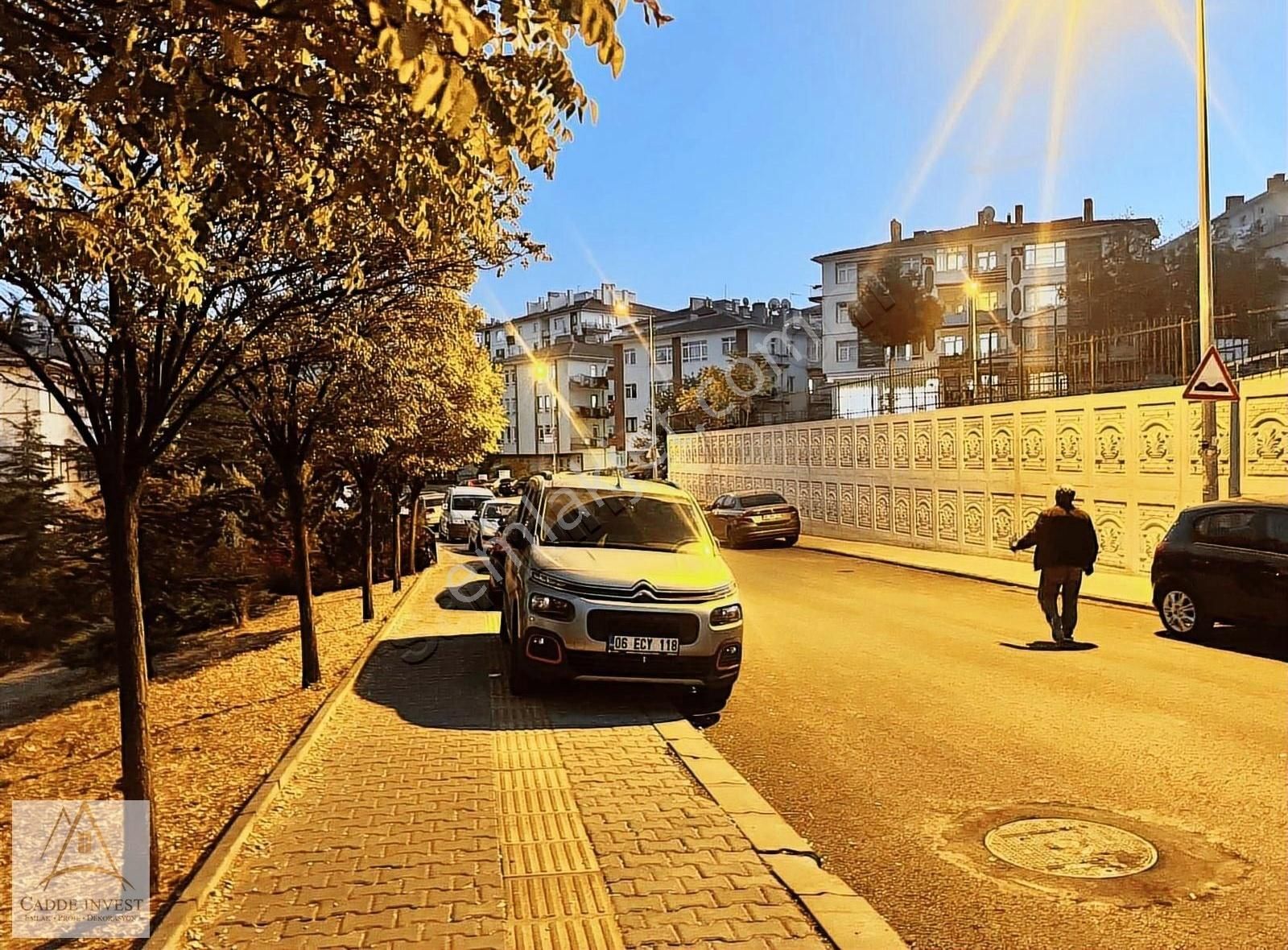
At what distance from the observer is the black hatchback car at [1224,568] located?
989cm

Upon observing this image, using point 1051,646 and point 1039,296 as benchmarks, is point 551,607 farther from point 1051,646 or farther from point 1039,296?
point 1039,296

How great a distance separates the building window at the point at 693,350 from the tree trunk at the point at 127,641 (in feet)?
229

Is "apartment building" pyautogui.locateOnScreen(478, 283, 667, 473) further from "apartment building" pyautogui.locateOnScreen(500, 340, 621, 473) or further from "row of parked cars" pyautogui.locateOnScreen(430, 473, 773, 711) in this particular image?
"row of parked cars" pyautogui.locateOnScreen(430, 473, 773, 711)

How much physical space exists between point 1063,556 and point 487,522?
17.2m

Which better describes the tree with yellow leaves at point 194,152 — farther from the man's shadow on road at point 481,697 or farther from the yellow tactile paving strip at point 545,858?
the man's shadow on road at point 481,697

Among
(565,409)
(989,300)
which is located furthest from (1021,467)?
(565,409)

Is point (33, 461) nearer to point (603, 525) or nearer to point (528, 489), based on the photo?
point (528, 489)

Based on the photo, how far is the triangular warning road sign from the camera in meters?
13.2

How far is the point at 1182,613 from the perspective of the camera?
1101cm

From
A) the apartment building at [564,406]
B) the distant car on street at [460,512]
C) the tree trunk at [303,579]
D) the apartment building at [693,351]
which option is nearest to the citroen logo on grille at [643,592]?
the tree trunk at [303,579]

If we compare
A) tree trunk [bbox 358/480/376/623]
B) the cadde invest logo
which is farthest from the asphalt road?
tree trunk [bbox 358/480/376/623]

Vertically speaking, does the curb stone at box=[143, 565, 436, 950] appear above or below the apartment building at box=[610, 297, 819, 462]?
below

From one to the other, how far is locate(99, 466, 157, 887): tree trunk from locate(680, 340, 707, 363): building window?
69.7 m

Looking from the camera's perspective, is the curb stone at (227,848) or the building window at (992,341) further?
the building window at (992,341)
